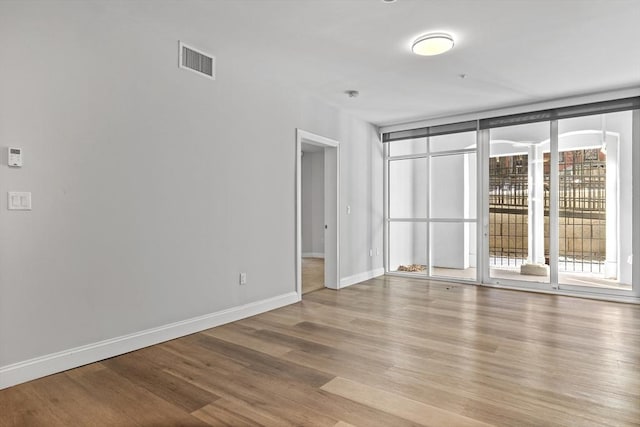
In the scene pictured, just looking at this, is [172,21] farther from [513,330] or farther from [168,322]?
[513,330]

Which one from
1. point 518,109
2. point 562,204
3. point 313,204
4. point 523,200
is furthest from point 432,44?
point 313,204

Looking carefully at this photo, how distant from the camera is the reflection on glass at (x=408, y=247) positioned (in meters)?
6.25

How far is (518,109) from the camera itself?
525cm

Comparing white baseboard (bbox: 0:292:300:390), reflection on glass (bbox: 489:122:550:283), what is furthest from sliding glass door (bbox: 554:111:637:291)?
white baseboard (bbox: 0:292:300:390)

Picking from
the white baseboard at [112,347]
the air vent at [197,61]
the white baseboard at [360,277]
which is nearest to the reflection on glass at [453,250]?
the white baseboard at [360,277]

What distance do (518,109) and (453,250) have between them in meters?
2.37

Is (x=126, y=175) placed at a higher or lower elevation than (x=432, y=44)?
lower

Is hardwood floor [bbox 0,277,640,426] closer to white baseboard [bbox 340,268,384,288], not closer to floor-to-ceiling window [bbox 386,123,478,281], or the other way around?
white baseboard [bbox 340,268,384,288]

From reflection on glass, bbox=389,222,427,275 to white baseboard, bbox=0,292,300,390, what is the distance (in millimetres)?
3302

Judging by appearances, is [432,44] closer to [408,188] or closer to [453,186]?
[453,186]

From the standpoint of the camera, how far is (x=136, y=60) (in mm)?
2967

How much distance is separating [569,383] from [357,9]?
9.94 ft

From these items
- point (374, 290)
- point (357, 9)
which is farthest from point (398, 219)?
point (357, 9)

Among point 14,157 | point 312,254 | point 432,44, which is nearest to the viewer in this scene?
point 14,157
